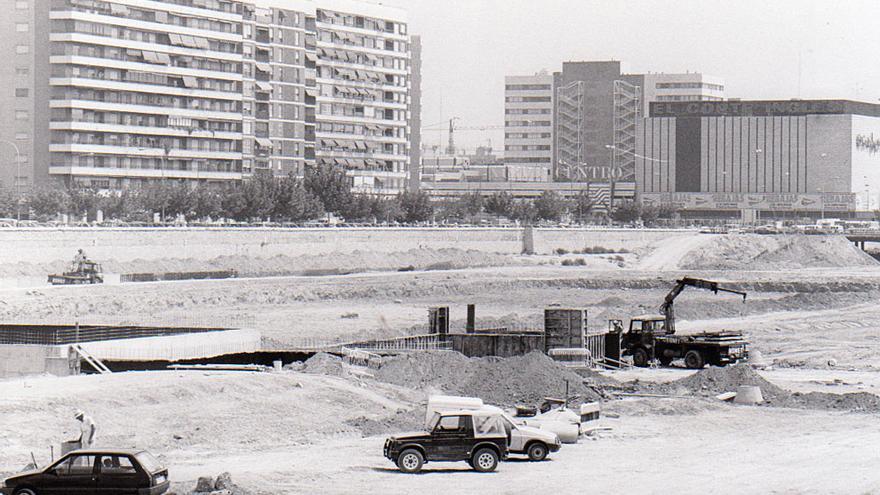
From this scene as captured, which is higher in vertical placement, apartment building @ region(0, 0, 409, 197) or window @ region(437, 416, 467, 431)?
apartment building @ region(0, 0, 409, 197)

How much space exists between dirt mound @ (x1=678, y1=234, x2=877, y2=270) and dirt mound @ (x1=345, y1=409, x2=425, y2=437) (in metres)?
117

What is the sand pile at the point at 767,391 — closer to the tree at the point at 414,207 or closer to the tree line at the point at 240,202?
the tree line at the point at 240,202

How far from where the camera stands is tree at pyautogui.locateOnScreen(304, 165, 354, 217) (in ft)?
540

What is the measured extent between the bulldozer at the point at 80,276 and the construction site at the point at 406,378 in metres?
0.21

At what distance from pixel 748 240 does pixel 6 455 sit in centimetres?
15795

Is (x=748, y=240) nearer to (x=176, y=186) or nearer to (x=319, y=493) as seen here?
(x=176, y=186)

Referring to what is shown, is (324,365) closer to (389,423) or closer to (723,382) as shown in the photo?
(389,423)

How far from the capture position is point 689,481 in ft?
108

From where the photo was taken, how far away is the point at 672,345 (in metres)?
62.7

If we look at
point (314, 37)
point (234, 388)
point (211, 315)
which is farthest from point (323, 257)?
point (234, 388)

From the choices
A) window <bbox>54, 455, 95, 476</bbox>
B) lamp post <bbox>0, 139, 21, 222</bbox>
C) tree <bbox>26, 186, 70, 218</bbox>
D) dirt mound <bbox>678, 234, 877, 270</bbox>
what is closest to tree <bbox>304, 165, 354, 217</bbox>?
lamp post <bbox>0, 139, 21, 222</bbox>

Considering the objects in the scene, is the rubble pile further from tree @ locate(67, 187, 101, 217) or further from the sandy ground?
tree @ locate(67, 187, 101, 217)

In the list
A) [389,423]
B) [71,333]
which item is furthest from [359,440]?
[71,333]

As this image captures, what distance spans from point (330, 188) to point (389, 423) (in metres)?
125
